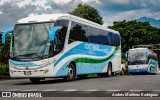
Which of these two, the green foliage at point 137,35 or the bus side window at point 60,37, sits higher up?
the green foliage at point 137,35

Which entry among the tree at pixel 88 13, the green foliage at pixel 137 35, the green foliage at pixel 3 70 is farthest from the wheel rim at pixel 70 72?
the green foliage at pixel 137 35

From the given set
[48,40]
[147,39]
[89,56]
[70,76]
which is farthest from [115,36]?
[147,39]

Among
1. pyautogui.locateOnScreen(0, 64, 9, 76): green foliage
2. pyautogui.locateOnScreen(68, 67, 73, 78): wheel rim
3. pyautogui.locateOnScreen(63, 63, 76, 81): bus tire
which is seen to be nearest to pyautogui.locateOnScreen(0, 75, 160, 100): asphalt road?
pyautogui.locateOnScreen(63, 63, 76, 81): bus tire

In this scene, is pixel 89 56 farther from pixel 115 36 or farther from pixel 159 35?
pixel 159 35

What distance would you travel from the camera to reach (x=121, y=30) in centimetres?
7388

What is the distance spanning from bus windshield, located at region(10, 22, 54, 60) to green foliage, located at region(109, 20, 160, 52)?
178ft

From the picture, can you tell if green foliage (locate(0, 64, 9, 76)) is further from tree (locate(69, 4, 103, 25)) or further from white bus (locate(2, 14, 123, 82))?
tree (locate(69, 4, 103, 25))

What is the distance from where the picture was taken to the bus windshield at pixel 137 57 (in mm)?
42812

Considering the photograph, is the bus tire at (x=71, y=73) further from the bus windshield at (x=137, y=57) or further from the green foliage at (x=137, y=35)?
the green foliage at (x=137, y=35)

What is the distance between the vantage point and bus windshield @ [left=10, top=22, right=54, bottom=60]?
1761 centimetres

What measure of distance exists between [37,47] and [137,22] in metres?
62.4

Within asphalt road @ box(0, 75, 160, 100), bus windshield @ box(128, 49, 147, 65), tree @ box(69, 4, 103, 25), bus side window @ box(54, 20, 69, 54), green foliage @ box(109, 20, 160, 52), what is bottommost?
asphalt road @ box(0, 75, 160, 100)

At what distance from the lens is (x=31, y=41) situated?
17.8 meters

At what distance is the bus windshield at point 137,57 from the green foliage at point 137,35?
28124mm
